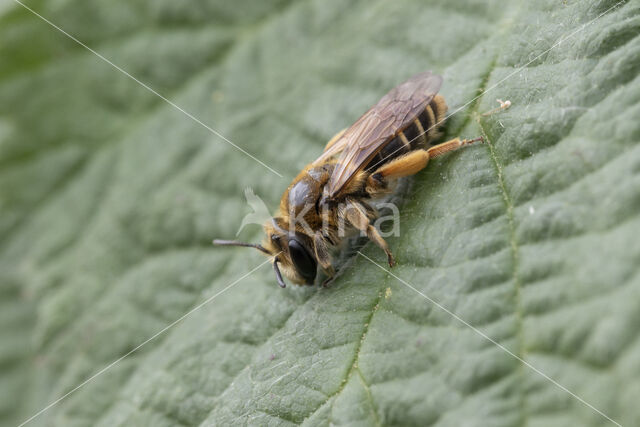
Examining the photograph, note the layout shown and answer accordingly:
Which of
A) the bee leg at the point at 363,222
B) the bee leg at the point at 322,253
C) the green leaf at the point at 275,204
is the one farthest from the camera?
the bee leg at the point at 322,253

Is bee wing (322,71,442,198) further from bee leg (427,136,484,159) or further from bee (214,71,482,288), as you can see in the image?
bee leg (427,136,484,159)

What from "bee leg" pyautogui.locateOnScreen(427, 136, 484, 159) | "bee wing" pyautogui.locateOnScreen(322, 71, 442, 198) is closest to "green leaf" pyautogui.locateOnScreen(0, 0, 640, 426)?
"bee leg" pyautogui.locateOnScreen(427, 136, 484, 159)

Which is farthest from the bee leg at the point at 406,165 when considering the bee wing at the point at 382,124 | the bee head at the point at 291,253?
the bee head at the point at 291,253

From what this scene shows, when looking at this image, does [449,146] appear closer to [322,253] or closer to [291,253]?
[322,253]

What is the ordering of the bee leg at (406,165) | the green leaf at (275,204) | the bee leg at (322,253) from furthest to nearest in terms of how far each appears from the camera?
the bee leg at (322,253), the bee leg at (406,165), the green leaf at (275,204)

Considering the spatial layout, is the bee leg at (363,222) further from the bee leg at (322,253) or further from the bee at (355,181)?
the bee leg at (322,253)

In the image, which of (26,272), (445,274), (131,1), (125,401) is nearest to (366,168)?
(445,274)
